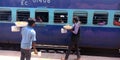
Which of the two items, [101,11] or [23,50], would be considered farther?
[101,11]

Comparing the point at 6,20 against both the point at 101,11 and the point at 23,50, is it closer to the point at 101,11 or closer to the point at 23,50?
the point at 101,11

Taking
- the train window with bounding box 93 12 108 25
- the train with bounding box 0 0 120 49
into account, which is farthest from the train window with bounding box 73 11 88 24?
the train window with bounding box 93 12 108 25

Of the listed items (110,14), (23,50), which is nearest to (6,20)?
(110,14)

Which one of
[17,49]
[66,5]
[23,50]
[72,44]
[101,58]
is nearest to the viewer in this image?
[23,50]

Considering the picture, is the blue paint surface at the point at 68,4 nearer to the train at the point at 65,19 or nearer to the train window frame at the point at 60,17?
the train at the point at 65,19

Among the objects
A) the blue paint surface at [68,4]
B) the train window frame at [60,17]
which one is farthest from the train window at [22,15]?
the train window frame at [60,17]

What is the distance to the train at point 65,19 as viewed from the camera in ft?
48.1

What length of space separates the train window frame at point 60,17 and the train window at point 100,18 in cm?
127

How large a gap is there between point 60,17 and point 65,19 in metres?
0.24

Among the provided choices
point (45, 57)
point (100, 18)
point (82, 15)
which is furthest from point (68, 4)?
point (45, 57)

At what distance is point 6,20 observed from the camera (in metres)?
16.0

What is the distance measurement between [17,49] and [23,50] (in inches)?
260

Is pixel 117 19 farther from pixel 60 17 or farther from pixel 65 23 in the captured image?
pixel 60 17

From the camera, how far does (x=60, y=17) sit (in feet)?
49.8
